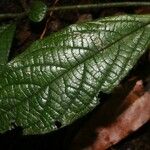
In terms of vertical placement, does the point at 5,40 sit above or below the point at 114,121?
above

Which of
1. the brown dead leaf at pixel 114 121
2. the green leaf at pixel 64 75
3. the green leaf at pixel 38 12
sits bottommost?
the brown dead leaf at pixel 114 121

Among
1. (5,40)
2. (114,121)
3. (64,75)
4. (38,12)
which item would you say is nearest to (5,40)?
(5,40)

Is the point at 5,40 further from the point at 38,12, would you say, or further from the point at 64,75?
the point at 64,75

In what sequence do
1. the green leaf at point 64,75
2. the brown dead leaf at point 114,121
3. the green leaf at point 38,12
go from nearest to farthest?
the green leaf at point 64,75, the green leaf at point 38,12, the brown dead leaf at point 114,121

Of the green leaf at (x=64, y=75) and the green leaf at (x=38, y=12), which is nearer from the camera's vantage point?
the green leaf at (x=64, y=75)

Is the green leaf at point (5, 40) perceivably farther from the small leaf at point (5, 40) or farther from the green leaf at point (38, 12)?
the green leaf at point (38, 12)

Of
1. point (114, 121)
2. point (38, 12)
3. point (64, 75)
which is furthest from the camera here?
point (114, 121)

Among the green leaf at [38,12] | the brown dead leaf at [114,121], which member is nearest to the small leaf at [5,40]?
the green leaf at [38,12]

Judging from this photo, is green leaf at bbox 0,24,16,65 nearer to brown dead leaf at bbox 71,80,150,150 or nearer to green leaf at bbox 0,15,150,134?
green leaf at bbox 0,15,150,134
